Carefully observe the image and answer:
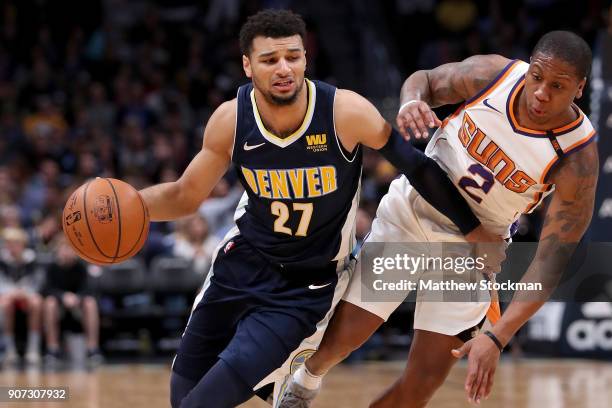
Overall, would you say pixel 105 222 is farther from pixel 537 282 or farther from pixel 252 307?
pixel 537 282

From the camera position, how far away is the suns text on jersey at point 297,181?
14.9 ft

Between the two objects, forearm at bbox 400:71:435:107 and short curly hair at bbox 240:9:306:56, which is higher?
short curly hair at bbox 240:9:306:56

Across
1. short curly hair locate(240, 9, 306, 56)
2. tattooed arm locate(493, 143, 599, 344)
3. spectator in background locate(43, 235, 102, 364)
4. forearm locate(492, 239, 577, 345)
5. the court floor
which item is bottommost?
the court floor

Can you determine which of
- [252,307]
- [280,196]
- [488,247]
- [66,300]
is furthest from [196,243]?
[488,247]

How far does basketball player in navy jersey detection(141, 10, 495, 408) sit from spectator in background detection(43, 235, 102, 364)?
221 inches

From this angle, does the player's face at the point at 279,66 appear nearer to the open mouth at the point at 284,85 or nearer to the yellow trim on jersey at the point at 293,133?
the open mouth at the point at 284,85

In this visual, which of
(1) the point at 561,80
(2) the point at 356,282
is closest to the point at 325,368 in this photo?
(2) the point at 356,282

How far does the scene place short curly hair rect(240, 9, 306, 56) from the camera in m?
4.45

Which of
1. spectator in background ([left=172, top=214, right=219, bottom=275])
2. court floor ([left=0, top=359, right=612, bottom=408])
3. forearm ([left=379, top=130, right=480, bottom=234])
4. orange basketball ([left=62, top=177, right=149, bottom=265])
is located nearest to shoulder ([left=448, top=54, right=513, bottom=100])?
forearm ([left=379, top=130, right=480, bottom=234])

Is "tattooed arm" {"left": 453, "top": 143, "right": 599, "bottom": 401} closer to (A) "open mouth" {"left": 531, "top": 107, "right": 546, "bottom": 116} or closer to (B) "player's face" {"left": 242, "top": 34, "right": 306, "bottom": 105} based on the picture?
(A) "open mouth" {"left": 531, "top": 107, "right": 546, "bottom": 116}

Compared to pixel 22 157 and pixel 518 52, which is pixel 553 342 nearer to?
pixel 518 52

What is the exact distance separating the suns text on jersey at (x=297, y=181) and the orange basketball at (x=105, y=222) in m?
0.63

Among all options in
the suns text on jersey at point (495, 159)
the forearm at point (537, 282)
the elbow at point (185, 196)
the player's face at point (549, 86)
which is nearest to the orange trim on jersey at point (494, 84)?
the suns text on jersey at point (495, 159)

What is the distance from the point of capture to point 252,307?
4.62m
